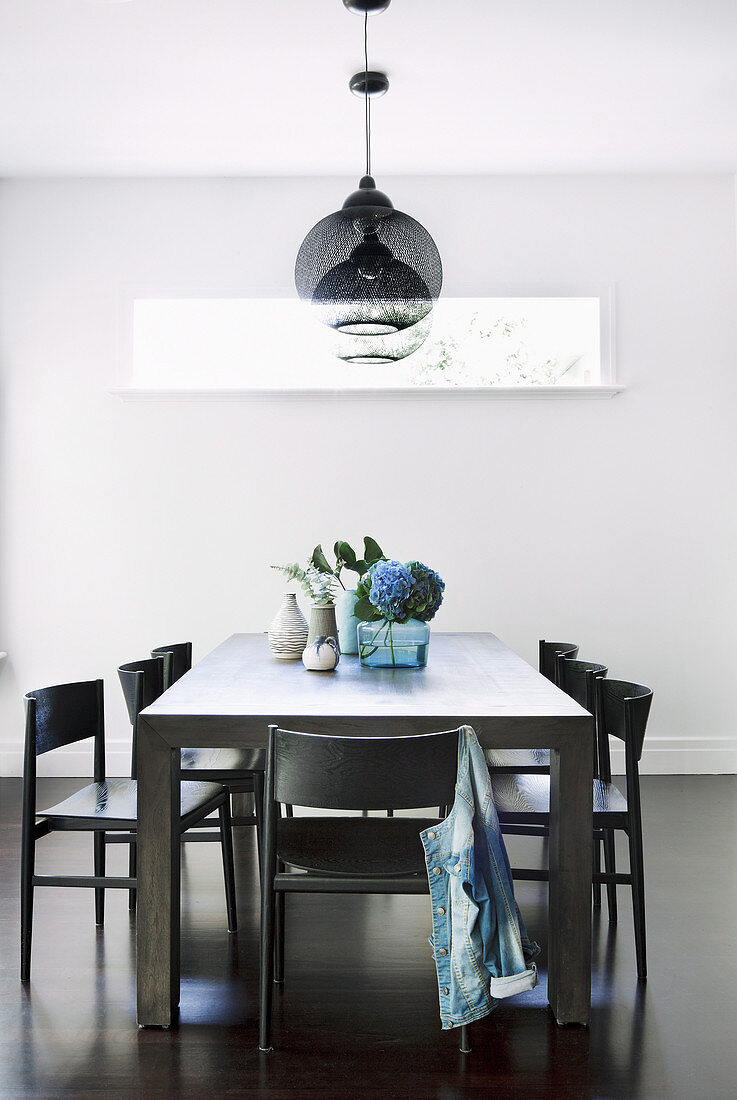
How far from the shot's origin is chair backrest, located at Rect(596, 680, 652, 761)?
2473mm

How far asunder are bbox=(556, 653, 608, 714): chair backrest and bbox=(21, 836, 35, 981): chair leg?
5.37ft

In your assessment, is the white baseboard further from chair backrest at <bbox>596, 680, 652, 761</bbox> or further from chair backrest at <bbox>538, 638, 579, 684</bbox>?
chair backrest at <bbox>596, 680, 652, 761</bbox>

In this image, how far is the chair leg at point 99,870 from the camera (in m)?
2.80

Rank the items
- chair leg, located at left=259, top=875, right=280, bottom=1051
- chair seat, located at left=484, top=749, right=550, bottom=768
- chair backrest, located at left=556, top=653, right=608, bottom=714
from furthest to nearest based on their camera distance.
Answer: chair seat, located at left=484, top=749, right=550, bottom=768
chair backrest, located at left=556, top=653, right=608, bottom=714
chair leg, located at left=259, top=875, right=280, bottom=1051

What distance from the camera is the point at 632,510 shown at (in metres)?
4.68

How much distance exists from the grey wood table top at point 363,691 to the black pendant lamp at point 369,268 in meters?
1.11

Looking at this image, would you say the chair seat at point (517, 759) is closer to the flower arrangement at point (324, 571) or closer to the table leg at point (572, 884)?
the table leg at point (572, 884)

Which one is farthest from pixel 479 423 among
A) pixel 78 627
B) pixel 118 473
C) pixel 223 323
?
pixel 78 627

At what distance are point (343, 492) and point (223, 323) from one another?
1.10 m

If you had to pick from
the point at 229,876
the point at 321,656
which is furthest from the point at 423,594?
the point at 229,876

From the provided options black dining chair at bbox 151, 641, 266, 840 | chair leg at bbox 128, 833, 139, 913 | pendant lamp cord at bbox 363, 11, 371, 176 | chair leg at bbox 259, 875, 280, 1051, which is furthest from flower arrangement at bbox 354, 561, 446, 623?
pendant lamp cord at bbox 363, 11, 371, 176

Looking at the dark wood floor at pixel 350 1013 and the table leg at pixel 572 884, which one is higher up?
the table leg at pixel 572 884

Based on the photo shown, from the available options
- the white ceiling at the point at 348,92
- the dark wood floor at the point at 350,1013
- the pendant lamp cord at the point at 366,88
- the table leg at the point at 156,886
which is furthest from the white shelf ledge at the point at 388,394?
the table leg at the point at 156,886

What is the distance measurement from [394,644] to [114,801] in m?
1.01
